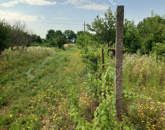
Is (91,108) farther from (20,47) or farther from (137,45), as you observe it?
(20,47)

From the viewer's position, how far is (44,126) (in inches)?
85.0

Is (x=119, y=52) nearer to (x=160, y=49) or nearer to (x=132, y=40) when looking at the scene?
(x=160, y=49)

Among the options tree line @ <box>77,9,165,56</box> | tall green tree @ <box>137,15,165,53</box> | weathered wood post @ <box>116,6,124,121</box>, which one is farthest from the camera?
tall green tree @ <box>137,15,165,53</box>

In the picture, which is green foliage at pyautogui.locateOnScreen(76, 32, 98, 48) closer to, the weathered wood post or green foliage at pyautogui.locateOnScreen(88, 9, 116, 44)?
green foliage at pyautogui.locateOnScreen(88, 9, 116, 44)

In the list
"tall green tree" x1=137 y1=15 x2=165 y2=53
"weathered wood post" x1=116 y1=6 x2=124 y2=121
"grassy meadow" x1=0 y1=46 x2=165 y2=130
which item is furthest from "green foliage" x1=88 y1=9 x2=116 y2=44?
"tall green tree" x1=137 y1=15 x2=165 y2=53

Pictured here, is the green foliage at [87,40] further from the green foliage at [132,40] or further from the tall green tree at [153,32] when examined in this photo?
the tall green tree at [153,32]

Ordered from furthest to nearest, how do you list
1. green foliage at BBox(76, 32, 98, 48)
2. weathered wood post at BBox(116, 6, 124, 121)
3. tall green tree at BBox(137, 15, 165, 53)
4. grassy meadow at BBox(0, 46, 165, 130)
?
1. tall green tree at BBox(137, 15, 165, 53)
2. green foliage at BBox(76, 32, 98, 48)
3. weathered wood post at BBox(116, 6, 124, 121)
4. grassy meadow at BBox(0, 46, 165, 130)

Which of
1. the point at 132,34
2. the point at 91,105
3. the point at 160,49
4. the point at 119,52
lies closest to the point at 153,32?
the point at 132,34

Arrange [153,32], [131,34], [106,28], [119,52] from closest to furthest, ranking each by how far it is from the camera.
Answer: [119,52] → [106,28] → [153,32] → [131,34]

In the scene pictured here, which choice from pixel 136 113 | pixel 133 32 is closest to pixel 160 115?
pixel 136 113

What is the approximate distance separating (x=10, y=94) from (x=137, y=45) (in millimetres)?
7730

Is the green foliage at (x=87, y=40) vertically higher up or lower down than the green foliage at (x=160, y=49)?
higher up

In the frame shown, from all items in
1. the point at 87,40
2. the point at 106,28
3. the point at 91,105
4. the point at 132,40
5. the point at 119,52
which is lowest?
the point at 91,105

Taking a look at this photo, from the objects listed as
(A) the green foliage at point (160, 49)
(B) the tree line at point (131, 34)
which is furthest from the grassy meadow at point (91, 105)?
(B) the tree line at point (131, 34)
